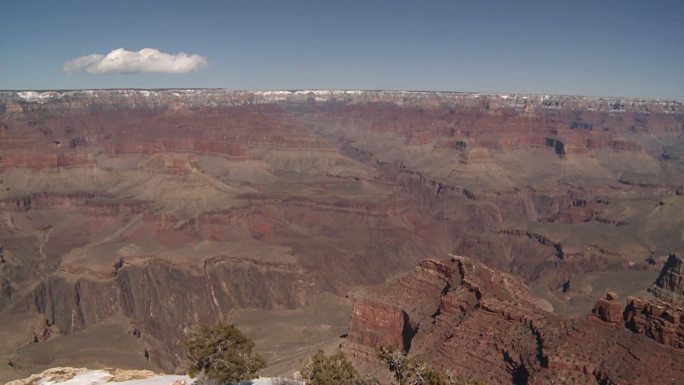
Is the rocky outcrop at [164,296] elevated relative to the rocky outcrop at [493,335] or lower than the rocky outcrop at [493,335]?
lower

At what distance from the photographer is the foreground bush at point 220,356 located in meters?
37.7

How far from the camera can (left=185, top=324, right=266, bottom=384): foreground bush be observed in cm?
3772

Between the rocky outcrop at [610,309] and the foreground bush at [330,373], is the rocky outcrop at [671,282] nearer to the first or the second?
the rocky outcrop at [610,309]

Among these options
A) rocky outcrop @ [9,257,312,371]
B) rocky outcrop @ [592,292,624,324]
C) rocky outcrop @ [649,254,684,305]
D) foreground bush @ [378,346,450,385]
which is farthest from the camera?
rocky outcrop @ [9,257,312,371]

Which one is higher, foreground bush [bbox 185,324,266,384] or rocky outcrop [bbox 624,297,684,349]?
rocky outcrop [bbox 624,297,684,349]

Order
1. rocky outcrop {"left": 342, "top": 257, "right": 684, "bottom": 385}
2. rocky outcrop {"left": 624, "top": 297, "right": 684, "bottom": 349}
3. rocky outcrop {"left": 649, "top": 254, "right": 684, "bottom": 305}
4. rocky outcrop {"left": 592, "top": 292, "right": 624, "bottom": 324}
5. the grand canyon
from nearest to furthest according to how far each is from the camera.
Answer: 1. rocky outcrop {"left": 342, "top": 257, "right": 684, "bottom": 385}
2. rocky outcrop {"left": 624, "top": 297, "right": 684, "bottom": 349}
3. rocky outcrop {"left": 592, "top": 292, "right": 624, "bottom": 324}
4. the grand canyon
5. rocky outcrop {"left": 649, "top": 254, "right": 684, "bottom": 305}

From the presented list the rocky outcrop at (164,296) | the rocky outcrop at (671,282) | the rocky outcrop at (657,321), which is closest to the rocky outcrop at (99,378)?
the rocky outcrop at (657,321)

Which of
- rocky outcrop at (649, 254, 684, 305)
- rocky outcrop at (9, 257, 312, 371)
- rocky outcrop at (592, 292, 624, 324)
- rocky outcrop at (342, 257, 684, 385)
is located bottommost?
rocky outcrop at (9, 257, 312, 371)

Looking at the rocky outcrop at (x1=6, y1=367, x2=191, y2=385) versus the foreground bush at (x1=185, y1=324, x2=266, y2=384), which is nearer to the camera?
the foreground bush at (x1=185, y1=324, x2=266, y2=384)

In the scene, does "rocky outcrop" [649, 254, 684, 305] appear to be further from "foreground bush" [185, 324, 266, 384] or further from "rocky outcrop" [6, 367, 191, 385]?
"rocky outcrop" [6, 367, 191, 385]

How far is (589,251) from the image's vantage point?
13338 centimetres

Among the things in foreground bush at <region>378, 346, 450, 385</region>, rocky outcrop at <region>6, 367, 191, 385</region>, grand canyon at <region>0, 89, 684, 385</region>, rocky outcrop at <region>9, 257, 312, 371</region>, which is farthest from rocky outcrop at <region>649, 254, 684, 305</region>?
rocky outcrop at <region>6, 367, 191, 385</region>

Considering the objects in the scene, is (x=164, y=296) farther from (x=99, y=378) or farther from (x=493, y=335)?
(x=493, y=335)

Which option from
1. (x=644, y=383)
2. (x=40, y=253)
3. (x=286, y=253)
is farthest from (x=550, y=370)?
(x=40, y=253)
